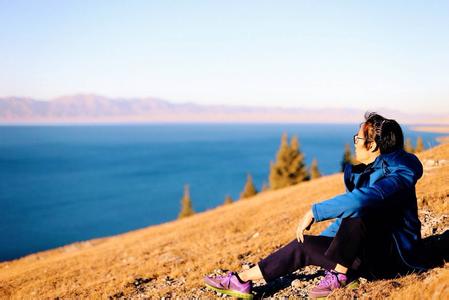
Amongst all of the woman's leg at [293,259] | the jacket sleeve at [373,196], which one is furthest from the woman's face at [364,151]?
the woman's leg at [293,259]

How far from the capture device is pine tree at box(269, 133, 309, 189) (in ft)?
142

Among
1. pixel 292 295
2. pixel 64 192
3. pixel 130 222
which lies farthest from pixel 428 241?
pixel 64 192

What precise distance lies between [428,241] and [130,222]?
6874 centimetres

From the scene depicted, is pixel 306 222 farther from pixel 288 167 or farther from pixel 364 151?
pixel 288 167

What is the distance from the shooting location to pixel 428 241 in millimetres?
5996

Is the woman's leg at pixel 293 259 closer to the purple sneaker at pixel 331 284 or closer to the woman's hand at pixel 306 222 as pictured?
the purple sneaker at pixel 331 284

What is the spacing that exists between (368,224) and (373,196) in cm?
38

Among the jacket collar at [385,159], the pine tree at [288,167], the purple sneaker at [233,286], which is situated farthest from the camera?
the pine tree at [288,167]

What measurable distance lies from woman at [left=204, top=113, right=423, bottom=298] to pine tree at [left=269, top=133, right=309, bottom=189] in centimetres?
3923

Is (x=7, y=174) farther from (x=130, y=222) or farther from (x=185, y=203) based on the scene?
(x=185, y=203)

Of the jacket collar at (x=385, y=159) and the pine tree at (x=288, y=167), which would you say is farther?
the pine tree at (x=288, y=167)

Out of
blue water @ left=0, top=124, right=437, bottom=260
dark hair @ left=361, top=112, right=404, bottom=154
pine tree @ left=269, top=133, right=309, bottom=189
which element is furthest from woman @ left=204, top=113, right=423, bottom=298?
pine tree @ left=269, top=133, right=309, bottom=189

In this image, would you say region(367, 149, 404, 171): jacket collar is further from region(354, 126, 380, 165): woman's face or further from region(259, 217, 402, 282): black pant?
region(259, 217, 402, 282): black pant

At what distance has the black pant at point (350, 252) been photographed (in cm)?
390
